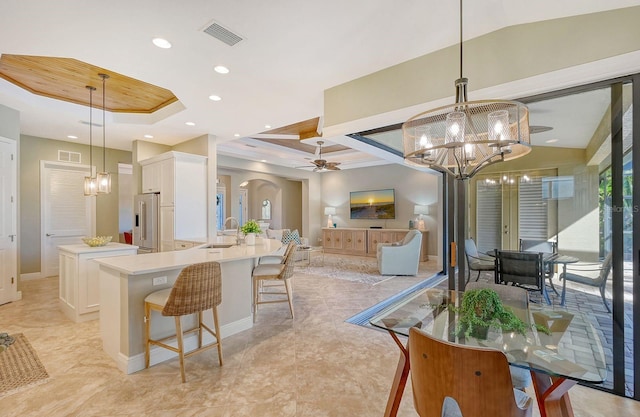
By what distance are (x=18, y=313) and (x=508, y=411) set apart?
5.41 metres

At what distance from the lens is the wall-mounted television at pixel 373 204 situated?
8898 millimetres

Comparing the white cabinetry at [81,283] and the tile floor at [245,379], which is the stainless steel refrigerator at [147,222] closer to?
the white cabinetry at [81,283]

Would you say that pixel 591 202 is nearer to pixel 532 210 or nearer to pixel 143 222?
pixel 532 210

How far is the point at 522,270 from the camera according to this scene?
9.57ft

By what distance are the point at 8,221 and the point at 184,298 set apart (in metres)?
4.01

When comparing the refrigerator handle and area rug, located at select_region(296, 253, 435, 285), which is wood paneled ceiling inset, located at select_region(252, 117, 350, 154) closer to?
the refrigerator handle

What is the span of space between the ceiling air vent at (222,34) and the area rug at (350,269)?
442 cm

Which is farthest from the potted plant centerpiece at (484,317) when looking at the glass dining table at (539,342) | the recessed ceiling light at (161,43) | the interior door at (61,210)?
the interior door at (61,210)

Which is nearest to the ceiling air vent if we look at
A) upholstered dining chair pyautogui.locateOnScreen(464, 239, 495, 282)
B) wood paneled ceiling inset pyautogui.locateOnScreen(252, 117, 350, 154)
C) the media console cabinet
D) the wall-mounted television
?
wood paneled ceiling inset pyautogui.locateOnScreen(252, 117, 350, 154)

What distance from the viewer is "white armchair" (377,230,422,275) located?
605cm

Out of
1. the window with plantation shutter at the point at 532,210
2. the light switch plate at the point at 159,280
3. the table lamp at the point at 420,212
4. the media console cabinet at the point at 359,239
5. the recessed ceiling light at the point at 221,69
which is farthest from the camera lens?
the media console cabinet at the point at 359,239

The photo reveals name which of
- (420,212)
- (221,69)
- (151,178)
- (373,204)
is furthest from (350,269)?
(221,69)

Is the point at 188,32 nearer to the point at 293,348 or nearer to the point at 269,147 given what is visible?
the point at 293,348

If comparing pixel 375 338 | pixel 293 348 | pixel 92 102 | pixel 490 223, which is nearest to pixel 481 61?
pixel 490 223
